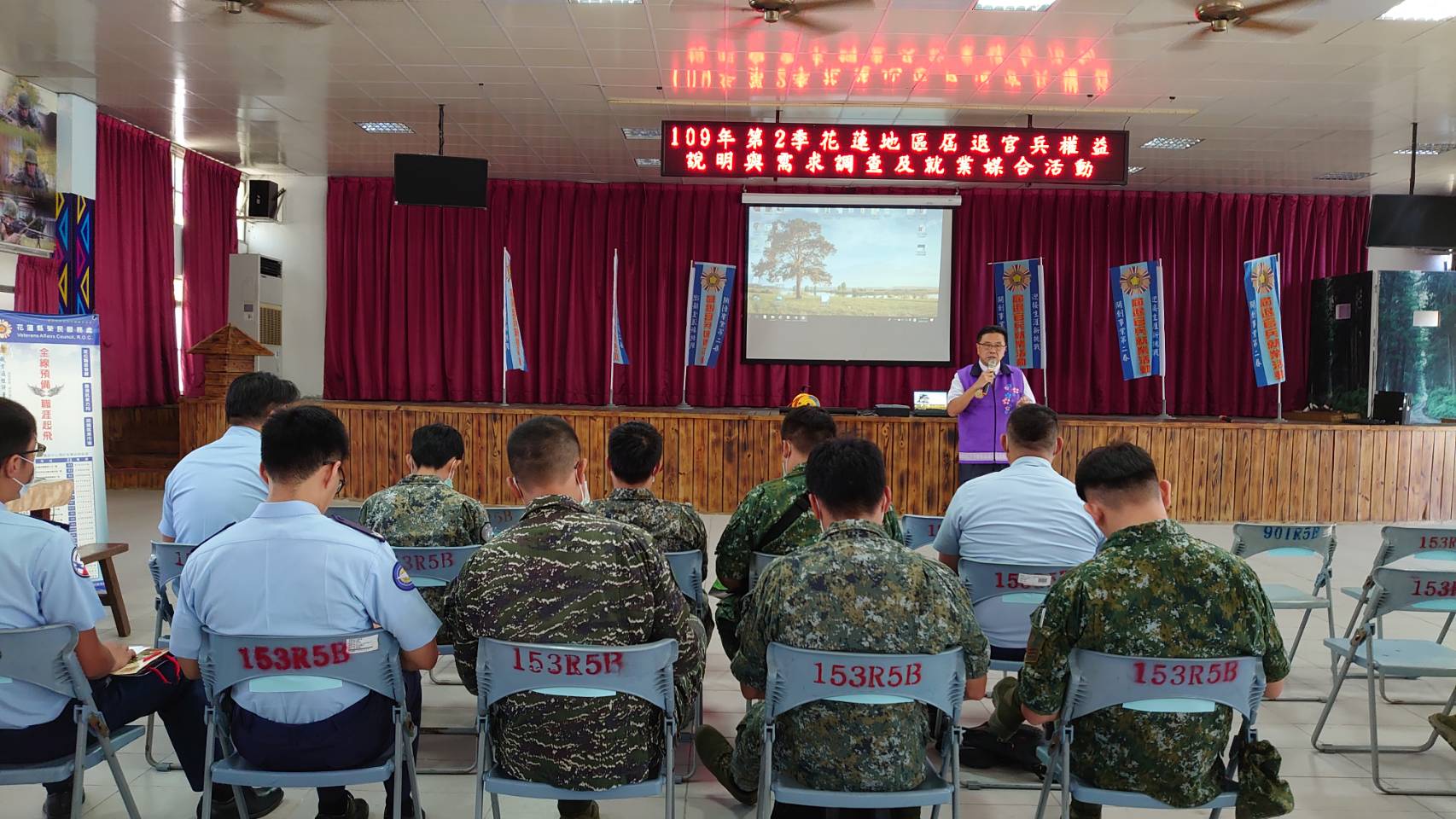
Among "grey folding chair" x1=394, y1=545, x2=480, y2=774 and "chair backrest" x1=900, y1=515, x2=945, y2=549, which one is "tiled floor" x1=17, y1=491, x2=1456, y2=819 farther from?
"chair backrest" x1=900, y1=515, x2=945, y2=549

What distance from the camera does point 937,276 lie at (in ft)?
32.0

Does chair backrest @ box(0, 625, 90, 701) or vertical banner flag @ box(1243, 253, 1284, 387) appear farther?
vertical banner flag @ box(1243, 253, 1284, 387)

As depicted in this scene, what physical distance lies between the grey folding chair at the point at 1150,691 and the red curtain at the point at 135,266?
8.56 metres

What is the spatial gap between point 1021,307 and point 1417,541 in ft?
21.0

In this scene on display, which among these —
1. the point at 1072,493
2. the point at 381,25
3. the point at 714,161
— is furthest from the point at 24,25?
the point at 1072,493

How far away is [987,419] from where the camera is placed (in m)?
6.43

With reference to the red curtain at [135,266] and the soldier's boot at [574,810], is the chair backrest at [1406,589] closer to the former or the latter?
the soldier's boot at [574,810]

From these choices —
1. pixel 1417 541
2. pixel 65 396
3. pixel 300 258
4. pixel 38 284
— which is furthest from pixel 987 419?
pixel 300 258

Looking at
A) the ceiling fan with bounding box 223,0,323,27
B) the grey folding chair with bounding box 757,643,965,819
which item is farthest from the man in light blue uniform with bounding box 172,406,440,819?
the ceiling fan with bounding box 223,0,323,27

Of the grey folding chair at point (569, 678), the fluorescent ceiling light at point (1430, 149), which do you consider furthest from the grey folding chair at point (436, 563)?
the fluorescent ceiling light at point (1430, 149)

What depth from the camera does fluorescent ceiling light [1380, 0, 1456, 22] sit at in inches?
202

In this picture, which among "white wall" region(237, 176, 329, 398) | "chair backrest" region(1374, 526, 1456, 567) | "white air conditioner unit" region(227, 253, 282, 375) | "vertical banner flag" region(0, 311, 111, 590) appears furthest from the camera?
"white wall" region(237, 176, 329, 398)

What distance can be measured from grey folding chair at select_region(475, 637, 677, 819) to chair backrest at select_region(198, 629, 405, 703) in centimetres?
22

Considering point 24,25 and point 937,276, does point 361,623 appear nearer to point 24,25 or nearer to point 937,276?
point 24,25
